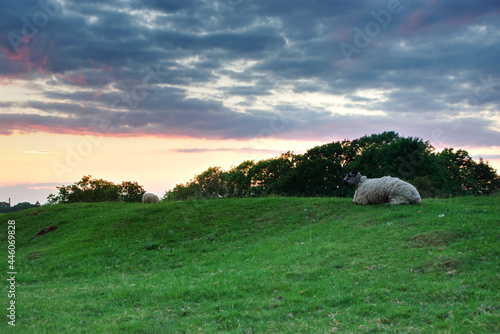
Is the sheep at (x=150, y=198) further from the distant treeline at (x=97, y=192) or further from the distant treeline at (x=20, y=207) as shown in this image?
the distant treeline at (x=20, y=207)

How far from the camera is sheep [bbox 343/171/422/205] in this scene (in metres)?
20.1

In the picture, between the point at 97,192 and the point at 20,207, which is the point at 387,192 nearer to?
the point at 97,192

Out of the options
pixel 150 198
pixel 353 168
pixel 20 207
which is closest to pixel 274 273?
pixel 150 198

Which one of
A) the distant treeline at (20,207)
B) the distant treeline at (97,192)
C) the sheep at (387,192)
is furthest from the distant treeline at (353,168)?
the sheep at (387,192)

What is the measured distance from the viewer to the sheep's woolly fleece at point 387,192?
66.0ft

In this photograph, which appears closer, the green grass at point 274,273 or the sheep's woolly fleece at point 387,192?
the green grass at point 274,273

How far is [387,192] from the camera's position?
20688 mm

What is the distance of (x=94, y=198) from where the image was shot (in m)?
44.3

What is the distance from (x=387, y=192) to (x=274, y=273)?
37.1ft

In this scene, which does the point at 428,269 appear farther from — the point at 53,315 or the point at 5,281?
the point at 5,281

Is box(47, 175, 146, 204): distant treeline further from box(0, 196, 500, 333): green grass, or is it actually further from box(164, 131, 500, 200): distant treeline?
box(0, 196, 500, 333): green grass

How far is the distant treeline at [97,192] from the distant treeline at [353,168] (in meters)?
4.76

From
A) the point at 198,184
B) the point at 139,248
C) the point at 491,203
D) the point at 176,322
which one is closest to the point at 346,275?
the point at 176,322

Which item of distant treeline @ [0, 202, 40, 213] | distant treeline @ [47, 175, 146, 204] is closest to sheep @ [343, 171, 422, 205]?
distant treeline @ [47, 175, 146, 204]
